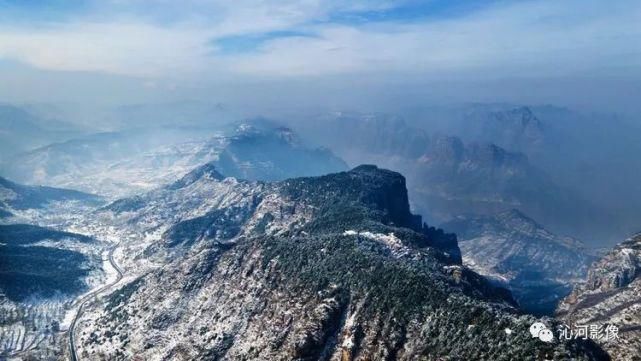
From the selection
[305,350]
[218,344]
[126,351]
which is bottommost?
[126,351]

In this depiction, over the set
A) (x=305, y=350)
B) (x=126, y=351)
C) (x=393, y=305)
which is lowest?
(x=126, y=351)

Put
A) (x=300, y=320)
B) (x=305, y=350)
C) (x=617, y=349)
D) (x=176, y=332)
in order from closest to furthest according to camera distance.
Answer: (x=617, y=349), (x=305, y=350), (x=300, y=320), (x=176, y=332)

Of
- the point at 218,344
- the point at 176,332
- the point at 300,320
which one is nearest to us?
the point at 300,320

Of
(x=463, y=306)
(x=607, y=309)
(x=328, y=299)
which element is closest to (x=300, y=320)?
(x=328, y=299)

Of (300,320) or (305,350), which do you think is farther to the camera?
(300,320)

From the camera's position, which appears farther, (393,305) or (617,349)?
(393,305)

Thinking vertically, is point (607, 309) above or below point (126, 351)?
above

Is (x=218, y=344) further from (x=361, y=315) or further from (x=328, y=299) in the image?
(x=361, y=315)

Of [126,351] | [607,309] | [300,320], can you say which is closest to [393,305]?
[300,320]

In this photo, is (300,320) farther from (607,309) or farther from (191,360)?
(607,309)
